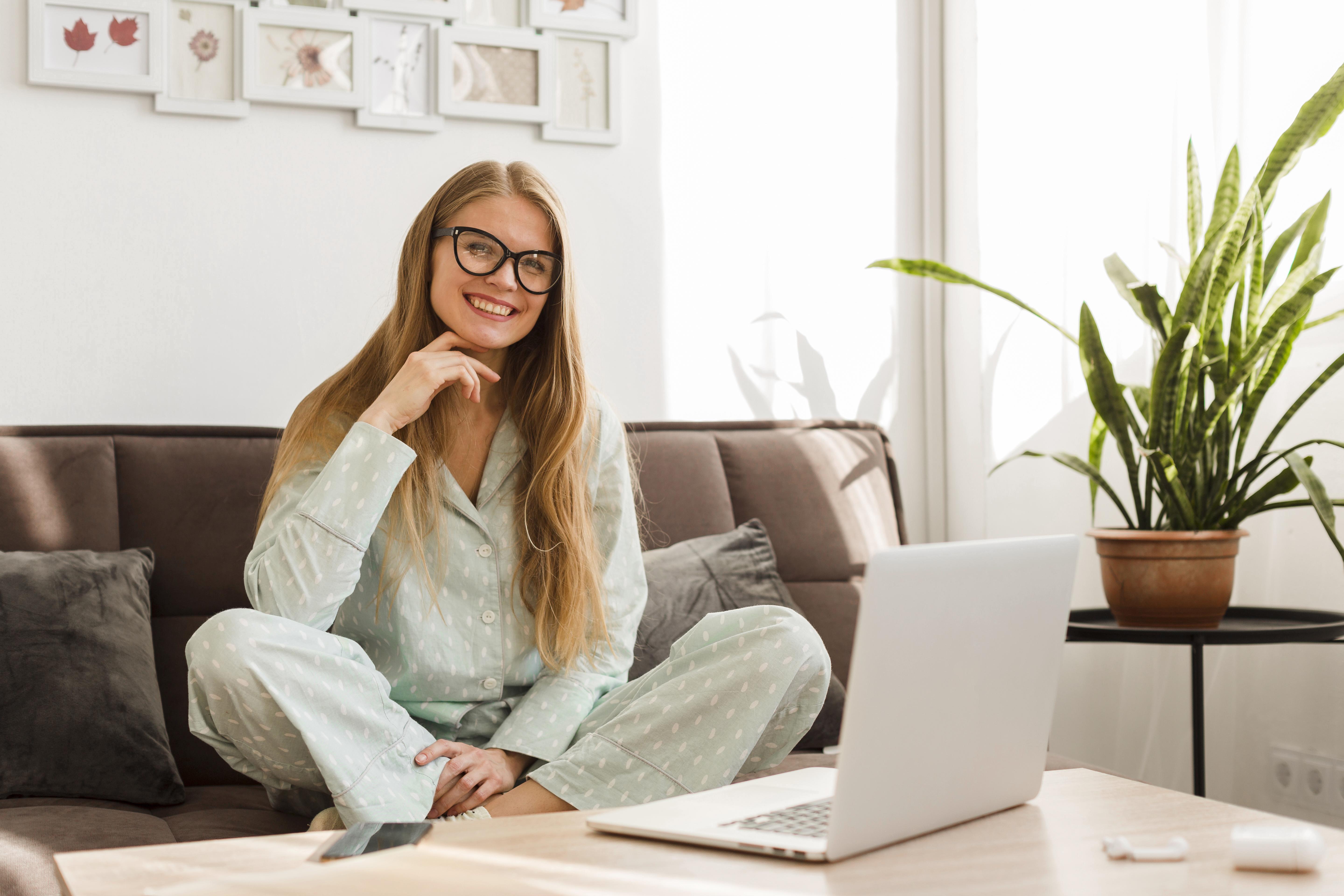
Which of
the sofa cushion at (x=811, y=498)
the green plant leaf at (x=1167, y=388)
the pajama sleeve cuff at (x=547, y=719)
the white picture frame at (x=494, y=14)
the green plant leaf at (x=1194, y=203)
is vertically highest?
the white picture frame at (x=494, y=14)

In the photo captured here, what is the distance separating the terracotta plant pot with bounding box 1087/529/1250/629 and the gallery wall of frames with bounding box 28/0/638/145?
4.26ft

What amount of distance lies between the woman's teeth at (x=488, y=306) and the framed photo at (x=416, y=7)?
3.02 ft

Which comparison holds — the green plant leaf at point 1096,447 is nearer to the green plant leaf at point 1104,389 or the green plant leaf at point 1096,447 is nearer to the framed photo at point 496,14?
the green plant leaf at point 1104,389

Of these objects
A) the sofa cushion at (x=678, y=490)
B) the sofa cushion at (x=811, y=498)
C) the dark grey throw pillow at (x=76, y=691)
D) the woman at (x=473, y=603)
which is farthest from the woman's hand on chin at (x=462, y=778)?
the sofa cushion at (x=811, y=498)

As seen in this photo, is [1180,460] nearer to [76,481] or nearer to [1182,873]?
[1182,873]

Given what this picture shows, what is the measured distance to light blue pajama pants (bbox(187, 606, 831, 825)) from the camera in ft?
4.36

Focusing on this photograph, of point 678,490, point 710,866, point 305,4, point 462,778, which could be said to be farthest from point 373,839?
point 305,4

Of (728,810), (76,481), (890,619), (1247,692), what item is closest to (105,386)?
(76,481)

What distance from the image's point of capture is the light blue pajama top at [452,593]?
1.48 metres

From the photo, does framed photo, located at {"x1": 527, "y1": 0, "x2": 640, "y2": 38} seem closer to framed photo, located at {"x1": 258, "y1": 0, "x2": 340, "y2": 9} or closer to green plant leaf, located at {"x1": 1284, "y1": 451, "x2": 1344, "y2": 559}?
framed photo, located at {"x1": 258, "y1": 0, "x2": 340, "y2": 9}

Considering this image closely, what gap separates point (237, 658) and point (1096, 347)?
4.84 feet

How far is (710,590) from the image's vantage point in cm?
199

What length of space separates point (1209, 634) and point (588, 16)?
1642 millimetres

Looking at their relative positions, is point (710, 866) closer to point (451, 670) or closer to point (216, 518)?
point (451, 670)
